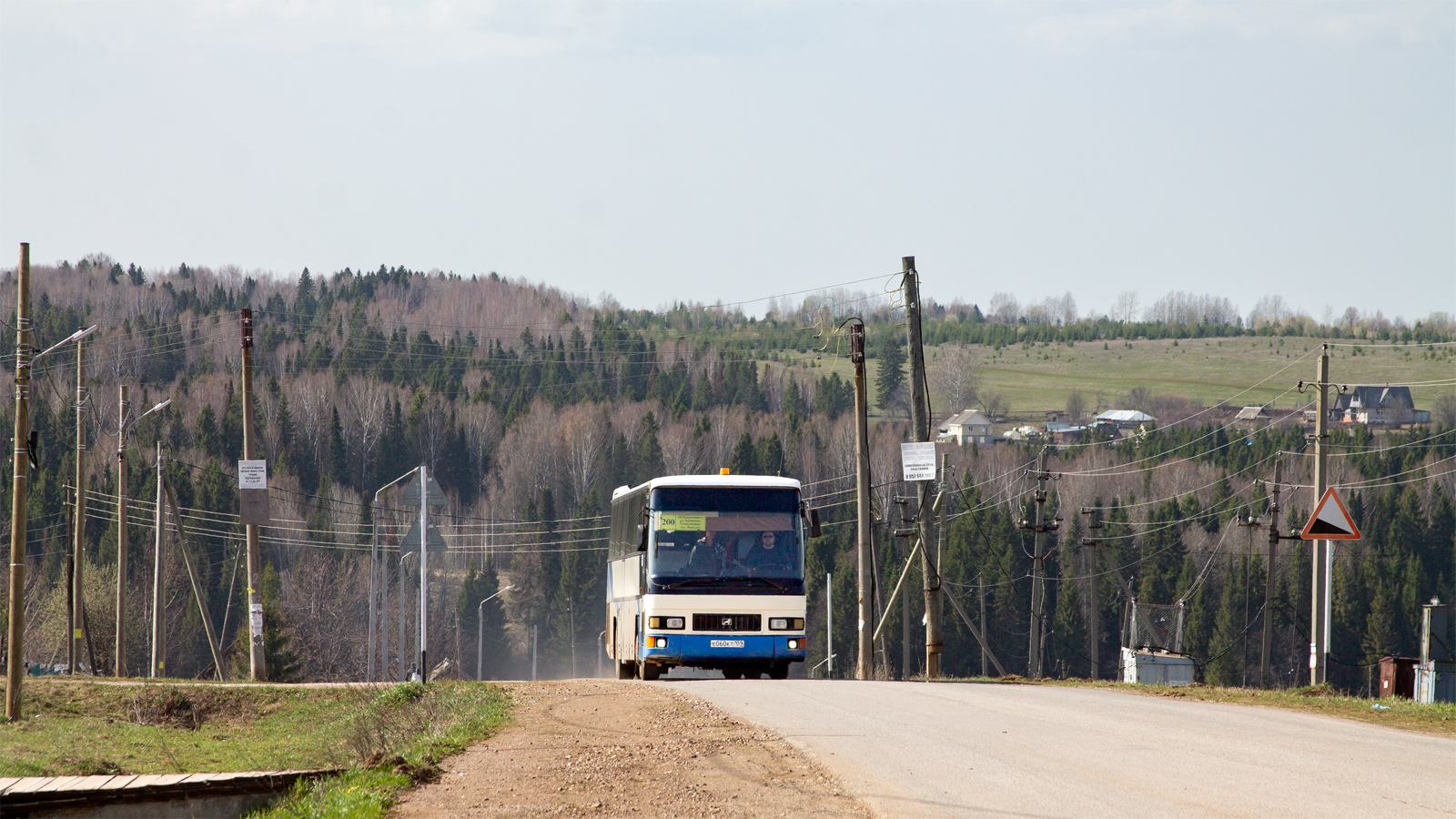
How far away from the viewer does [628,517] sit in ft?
77.0

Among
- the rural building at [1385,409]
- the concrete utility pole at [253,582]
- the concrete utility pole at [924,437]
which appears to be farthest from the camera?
the rural building at [1385,409]

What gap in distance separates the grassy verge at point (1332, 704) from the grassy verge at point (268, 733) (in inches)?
339

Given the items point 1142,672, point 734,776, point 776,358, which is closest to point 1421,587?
point 1142,672

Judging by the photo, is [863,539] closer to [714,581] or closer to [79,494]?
[714,581]

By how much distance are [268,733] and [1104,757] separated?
1607 centimetres

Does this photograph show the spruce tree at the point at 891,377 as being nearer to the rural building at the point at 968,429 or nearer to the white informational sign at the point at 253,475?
the rural building at the point at 968,429

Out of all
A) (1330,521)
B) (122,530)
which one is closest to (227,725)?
(122,530)

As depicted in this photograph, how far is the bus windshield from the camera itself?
2036cm

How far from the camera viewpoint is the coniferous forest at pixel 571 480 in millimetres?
89500

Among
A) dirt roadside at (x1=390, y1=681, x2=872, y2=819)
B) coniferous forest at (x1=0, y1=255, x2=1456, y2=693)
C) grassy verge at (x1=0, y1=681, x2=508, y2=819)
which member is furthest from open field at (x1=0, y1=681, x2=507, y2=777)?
coniferous forest at (x1=0, y1=255, x2=1456, y2=693)

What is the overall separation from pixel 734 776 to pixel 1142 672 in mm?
45300

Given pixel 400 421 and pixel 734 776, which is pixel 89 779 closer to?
pixel 734 776

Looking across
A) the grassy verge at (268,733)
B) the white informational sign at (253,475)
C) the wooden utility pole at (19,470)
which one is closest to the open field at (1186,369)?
the white informational sign at (253,475)

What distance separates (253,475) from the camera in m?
27.5
